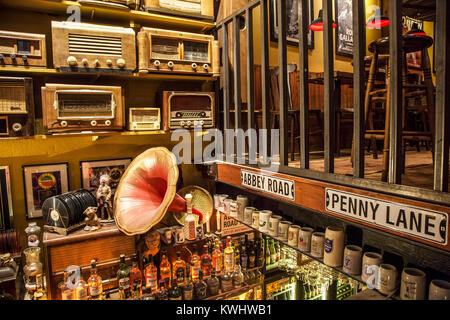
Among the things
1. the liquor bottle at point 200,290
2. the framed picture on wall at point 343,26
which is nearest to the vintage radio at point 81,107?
the liquor bottle at point 200,290

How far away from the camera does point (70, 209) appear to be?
2.43 meters

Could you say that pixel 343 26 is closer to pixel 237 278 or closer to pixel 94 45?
pixel 94 45

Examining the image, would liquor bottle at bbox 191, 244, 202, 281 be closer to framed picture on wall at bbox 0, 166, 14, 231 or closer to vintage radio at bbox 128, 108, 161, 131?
vintage radio at bbox 128, 108, 161, 131

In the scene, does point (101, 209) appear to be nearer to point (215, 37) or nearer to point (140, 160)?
point (140, 160)

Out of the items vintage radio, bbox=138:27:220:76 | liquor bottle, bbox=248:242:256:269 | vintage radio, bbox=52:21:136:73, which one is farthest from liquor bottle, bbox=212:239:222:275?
vintage radio, bbox=52:21:136:73

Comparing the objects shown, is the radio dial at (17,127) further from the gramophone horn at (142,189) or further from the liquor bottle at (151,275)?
the liquor bottle at (151,275)

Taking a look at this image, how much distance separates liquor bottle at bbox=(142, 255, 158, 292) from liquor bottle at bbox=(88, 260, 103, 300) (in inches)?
14.3

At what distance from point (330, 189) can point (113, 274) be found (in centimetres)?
194

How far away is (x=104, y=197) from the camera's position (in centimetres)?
265

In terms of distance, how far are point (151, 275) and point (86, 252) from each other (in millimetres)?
552

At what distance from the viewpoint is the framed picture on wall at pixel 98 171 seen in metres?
2.80

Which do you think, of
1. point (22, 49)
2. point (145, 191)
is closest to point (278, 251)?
point (145, 191)
